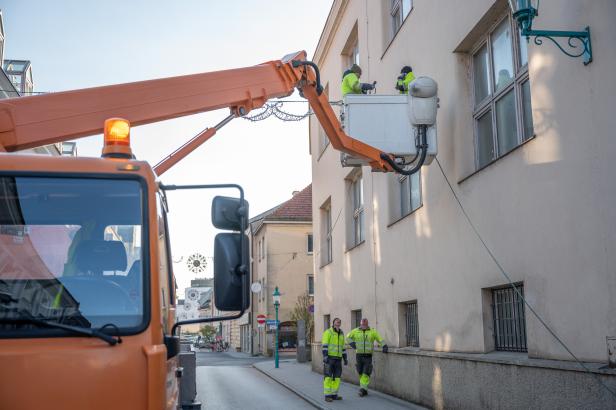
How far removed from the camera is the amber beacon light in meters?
4.60

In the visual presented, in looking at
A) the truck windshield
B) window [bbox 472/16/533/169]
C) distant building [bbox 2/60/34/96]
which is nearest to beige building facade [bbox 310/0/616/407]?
window [bbox 472/16/533/169]

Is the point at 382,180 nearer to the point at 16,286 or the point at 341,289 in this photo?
the point at 341,289

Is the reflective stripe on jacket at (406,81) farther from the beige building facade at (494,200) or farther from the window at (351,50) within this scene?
the window at (351,50)

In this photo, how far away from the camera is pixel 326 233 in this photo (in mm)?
24281

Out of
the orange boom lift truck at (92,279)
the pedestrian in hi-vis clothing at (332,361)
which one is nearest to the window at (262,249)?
the pedestrian in hi-vis clothing at (332,361)

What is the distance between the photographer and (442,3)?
39.0 ft

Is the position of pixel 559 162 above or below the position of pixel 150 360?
above

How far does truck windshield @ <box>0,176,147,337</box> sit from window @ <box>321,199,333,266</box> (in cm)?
1924

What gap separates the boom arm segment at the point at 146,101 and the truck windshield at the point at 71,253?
5.30 ft

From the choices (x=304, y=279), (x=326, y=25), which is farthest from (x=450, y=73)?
(x=304, y=279)

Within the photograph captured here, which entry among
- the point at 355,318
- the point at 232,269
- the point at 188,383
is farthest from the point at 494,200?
the point at 355,318

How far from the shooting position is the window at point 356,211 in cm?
1920

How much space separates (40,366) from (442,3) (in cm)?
1000

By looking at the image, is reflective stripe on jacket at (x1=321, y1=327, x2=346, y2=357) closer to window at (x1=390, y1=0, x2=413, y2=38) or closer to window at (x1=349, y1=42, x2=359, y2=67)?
window at (x1=390, y1=0, x2=413, y2=38)
